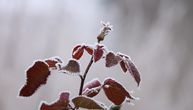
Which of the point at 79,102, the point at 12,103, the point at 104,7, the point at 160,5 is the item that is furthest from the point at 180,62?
the point at 79,102

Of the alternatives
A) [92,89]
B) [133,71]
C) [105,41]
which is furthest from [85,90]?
[105,41]

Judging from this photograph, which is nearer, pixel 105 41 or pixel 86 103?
pixel 86 103

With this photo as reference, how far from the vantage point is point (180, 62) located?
1917 millimetres

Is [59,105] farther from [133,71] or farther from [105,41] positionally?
[105,41]

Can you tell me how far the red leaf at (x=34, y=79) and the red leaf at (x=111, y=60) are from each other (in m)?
0.14

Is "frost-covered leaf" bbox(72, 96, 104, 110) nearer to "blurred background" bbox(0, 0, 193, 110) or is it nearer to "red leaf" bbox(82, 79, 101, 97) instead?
"red leaf" bbox(82, 79, 101, 97)

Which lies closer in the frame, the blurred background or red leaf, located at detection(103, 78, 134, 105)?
red leaf, located at detection(103, 78, 134, 105)

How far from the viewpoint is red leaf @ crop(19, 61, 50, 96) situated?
771mm

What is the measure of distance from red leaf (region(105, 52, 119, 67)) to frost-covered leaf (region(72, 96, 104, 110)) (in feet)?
0.31

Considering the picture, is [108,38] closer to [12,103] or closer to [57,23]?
[57,23]

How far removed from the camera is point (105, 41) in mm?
2049

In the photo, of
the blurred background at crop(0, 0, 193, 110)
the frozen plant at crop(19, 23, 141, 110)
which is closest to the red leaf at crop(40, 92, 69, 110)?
the frozen plant at crop(19, 23, 141, 110)

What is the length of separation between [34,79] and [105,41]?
1.30 meters

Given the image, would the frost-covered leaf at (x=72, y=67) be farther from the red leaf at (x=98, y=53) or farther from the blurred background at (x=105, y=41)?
the blurred background at (x=105, y=41)
